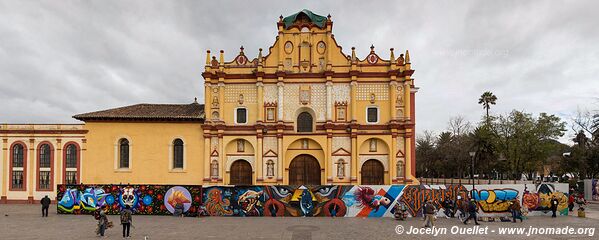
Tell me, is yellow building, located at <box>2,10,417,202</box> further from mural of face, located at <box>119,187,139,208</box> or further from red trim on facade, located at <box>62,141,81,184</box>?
mural of face, located at <box>119,187,139,208</box>

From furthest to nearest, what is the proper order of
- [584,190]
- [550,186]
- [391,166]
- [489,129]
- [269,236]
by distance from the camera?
1. [489,129]
2. [584,190]
3. [391,166]
4. [550,186]
5. [269,236]

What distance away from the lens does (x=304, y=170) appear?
36062mm

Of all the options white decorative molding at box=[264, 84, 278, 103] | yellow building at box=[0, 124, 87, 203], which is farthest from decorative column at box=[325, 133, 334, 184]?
yellow building at box=[0, 124, 87, 203]

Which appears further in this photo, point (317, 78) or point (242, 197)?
point (317, 78)

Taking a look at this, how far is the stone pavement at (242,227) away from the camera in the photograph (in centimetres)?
1764

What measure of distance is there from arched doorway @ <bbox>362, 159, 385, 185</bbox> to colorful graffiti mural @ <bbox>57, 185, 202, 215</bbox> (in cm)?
1544

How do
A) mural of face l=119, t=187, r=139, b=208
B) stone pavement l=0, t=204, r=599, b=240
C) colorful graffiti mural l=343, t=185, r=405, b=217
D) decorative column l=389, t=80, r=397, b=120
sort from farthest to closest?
decorative column l=389, t=80, r=397, b=120 → mural of face l=119, t=187, r=139, b=208 → colorful graffiti mural l=343, t=185, r=405, b=217 → stone pavement l=0, t=204, r=599, b=240

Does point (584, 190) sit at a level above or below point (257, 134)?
below

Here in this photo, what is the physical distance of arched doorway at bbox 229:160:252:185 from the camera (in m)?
35.7

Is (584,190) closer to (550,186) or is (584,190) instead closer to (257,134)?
(550,186)

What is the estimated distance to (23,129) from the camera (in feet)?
116

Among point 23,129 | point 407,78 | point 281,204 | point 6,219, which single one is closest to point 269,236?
point 281,204

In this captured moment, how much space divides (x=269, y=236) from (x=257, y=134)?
1812 centimetres

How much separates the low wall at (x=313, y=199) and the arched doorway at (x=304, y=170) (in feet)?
33.1
